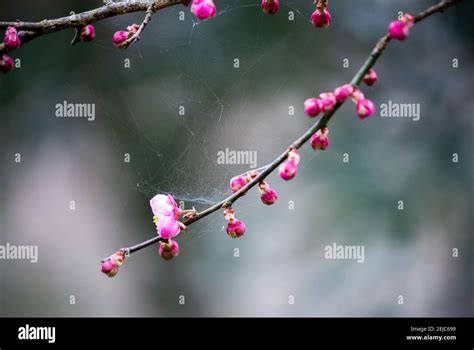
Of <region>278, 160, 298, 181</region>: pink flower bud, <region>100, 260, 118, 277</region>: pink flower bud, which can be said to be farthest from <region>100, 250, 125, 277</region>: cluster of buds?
<region>278, 160, 298, 181</region>: pink flower bud

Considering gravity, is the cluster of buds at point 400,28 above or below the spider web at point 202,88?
below

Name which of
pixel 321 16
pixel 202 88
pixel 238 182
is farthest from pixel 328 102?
pixel 202 88

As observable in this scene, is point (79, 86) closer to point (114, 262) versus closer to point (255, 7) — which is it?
point (255, 7)

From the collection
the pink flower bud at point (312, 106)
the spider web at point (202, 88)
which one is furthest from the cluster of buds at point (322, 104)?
the spider web at point (202, 88)

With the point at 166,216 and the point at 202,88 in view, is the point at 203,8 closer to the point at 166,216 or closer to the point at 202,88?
the point at 166,216

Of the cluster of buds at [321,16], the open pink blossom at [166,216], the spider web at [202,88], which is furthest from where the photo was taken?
the spider web at [202,88]

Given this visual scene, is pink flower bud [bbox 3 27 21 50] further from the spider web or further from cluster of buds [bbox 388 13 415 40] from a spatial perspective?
the spider web

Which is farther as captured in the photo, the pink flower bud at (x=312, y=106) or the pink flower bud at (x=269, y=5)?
the pink flower bud at (x=269, y=5)

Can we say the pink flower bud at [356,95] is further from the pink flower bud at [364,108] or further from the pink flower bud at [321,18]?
the pink flower bud at [321,18]
